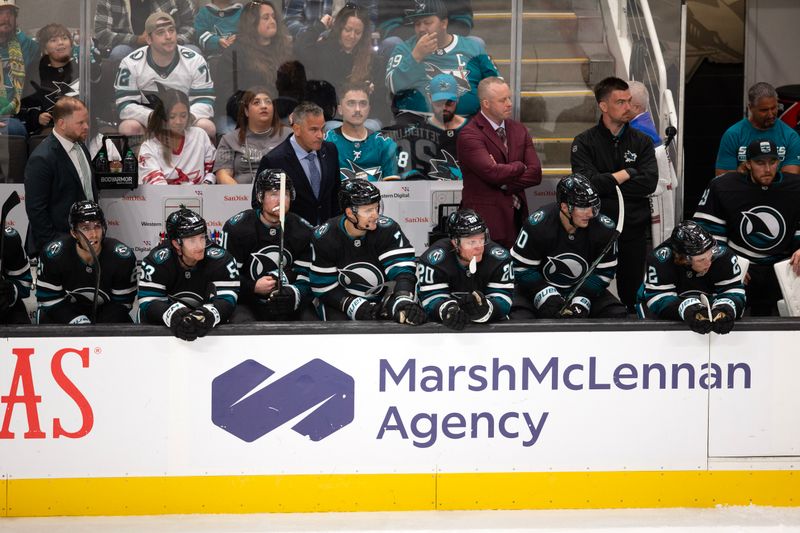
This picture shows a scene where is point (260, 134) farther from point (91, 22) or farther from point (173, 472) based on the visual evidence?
point (173, 472)

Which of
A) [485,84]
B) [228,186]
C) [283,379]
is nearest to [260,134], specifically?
[228,186]

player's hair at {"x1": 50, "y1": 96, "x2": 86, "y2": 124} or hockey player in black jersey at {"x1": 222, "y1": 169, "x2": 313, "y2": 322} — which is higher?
player's hair at {"x1": 50, "y1": 96, "x2": 86, "y2": 124}

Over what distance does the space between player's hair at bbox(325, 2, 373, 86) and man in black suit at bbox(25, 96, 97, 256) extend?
5.41 feet

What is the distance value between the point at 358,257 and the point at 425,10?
7.16 ft

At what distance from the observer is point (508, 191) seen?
618 centimetres

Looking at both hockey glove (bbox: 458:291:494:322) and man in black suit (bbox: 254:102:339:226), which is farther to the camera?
man in black suit (bbox: 254:102:339:226)

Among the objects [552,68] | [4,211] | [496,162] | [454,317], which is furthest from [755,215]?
[4,211]

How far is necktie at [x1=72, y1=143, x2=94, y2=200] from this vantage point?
20.3ft

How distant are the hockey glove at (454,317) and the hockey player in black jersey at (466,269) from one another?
152 millimetres

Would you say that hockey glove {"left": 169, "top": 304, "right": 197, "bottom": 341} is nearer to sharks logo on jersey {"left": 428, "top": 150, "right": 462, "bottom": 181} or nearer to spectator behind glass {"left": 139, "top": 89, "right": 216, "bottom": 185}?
spectator behind glass {"left": 139, "top": 89, "right": 216, "bottom": 185}

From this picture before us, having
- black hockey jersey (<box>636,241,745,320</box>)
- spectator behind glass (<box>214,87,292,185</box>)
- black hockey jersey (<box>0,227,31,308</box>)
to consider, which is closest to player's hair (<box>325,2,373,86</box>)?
spectator behind glass (<box>214,87,292,185</box>)

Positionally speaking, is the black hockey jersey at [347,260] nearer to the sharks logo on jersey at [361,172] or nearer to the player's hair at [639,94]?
the sharks logo on jersey at [361,172]

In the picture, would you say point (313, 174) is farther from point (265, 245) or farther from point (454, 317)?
point (454, 317)

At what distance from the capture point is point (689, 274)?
5184mm
